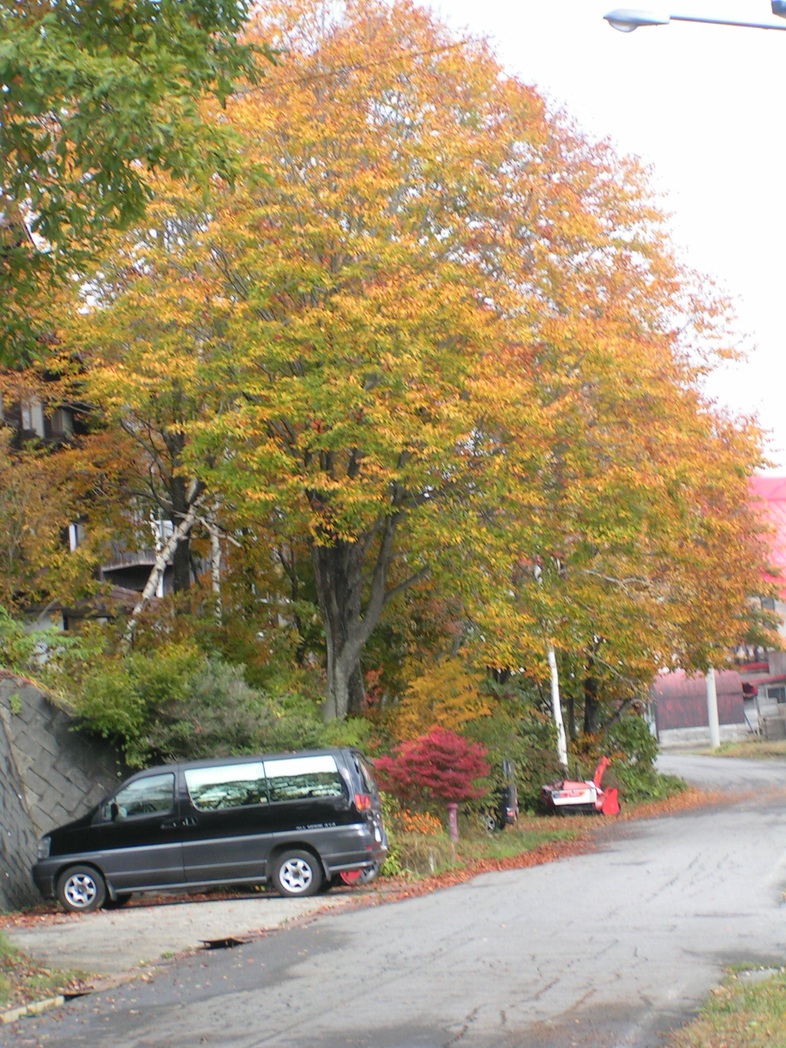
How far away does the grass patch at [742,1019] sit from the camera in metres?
7.32

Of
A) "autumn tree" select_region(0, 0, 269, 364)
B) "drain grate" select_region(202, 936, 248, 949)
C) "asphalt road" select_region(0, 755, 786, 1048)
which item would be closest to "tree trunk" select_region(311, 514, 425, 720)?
"asphalt road" select_region(0, 755, 786, 1048)

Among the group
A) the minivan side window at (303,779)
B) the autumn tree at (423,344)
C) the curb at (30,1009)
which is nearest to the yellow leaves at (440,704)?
the autumn tree at (423,344)

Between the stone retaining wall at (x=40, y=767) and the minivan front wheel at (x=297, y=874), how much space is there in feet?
13.2

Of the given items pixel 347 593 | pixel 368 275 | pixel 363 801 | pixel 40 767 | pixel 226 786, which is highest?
pixel 368 275

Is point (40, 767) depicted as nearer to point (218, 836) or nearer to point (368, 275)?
point (218, 836)

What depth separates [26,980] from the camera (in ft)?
35.2

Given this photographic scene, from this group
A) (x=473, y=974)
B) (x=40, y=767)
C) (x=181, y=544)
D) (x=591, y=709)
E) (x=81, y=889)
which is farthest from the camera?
(x=591, y=709)

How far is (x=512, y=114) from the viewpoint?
26.2 metres

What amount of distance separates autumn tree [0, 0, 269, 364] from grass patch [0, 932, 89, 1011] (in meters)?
5.57

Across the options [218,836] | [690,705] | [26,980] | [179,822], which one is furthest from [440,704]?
[690,705]

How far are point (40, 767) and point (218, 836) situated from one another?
4775 mm

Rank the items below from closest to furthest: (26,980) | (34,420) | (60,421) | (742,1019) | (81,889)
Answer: (742,1019) < (26,980) < (81,889) < (34,420) < (60,421)

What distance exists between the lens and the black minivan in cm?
1748

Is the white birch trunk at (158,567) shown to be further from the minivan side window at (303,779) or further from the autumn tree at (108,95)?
the autumn tree at (108,95)
